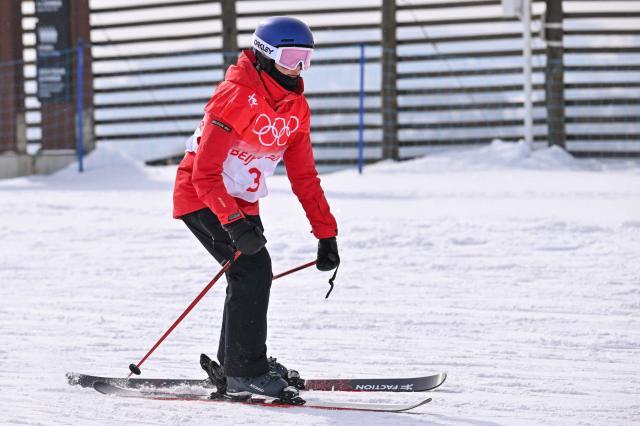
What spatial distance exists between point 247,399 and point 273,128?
97 centimetres

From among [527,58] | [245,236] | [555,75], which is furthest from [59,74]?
[245,236]

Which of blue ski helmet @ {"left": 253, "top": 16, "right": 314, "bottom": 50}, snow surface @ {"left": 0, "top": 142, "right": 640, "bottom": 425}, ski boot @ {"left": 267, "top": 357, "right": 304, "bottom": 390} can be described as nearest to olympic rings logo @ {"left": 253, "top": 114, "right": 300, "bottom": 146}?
blue ski helmet @ {"left": 253, "top": 16, "right": 314, "bottom": 50}

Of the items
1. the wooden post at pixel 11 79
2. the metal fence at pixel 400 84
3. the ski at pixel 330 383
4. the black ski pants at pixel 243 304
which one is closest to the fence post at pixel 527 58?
the metal fence at pixel 400 84

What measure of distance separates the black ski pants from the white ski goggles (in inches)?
22.8

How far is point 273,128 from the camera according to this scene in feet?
10.1

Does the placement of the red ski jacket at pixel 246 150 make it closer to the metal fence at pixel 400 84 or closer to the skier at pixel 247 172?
the skier at pixel 247 172

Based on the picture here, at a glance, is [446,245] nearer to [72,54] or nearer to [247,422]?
[247,422]

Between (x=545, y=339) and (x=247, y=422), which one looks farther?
(x=545, y=339)

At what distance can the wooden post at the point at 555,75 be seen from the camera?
455 inches

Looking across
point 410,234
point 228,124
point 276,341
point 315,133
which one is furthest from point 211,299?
point 315,133

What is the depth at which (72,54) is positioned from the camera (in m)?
12.7

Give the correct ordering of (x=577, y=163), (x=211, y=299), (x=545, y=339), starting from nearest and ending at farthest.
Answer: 1. (x=545, y=339)
2. (x=211, y=299)
3. (x=577, y=163)

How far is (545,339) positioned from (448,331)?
1.53 feet

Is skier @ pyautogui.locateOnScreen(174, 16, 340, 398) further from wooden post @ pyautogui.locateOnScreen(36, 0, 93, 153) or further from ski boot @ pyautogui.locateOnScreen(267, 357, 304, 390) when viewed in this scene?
wooden post @ pyautogui.locateOnScreen(36, 0, 93, 153)
